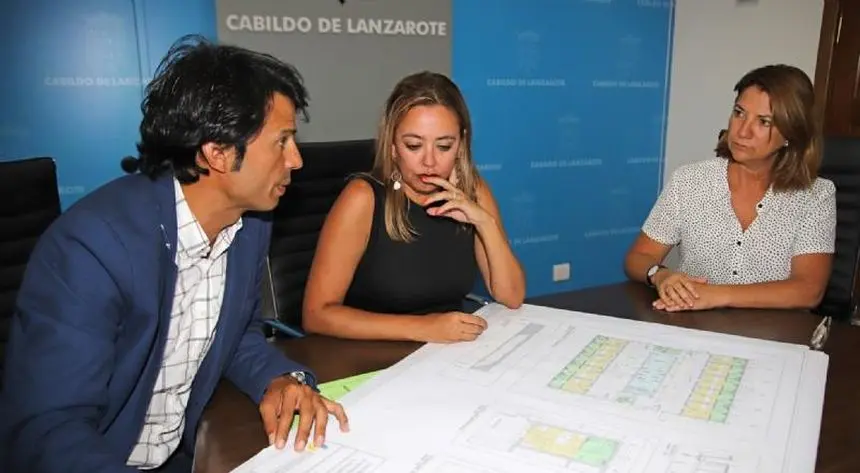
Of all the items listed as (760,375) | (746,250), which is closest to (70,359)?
(760,375)

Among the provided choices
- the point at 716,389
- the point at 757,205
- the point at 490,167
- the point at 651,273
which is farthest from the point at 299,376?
the point at 490,167

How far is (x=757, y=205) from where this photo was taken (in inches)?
83.7

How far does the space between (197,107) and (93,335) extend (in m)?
0.43

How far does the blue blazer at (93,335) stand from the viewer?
1008 mm

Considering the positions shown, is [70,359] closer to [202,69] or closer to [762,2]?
[202,69]

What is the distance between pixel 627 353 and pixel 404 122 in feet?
2.72

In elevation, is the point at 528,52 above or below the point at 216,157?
above

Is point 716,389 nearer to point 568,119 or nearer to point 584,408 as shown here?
point 584,408

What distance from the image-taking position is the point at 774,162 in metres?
2.14

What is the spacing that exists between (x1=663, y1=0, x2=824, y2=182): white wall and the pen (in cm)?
254

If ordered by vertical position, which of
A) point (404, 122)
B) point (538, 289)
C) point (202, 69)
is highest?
point (202, 69)

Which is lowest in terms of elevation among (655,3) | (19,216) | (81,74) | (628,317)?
(628,317)

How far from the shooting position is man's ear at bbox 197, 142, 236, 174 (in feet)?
4.07

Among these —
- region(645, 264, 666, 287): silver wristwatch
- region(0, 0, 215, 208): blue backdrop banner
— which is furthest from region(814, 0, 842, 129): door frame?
region(0, 0, 215, 208): blue backdrop banner
